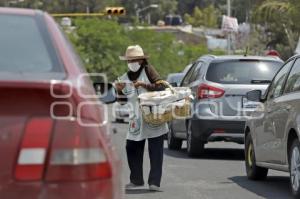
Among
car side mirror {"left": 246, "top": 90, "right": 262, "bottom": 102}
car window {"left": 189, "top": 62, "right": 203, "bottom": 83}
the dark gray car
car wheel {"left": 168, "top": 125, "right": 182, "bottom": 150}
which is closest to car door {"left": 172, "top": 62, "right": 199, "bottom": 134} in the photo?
car window {"left": 189, "top": 62, "right": 203, "bottom": 83}

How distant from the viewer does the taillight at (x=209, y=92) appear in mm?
13688

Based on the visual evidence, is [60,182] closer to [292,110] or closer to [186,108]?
[292,110]

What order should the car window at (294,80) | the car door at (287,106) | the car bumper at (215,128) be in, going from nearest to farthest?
1. the car door at (287,106)
2. the car window at (294,80)
3. the car bumper at (215,128)

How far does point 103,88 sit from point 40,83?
206cm

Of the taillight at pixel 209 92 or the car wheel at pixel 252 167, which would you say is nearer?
the car wheel at pixel 252 167

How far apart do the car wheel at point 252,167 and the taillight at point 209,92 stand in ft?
6.96

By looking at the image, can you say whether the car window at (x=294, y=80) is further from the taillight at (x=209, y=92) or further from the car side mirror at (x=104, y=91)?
the taillight at (x=209, y=92)

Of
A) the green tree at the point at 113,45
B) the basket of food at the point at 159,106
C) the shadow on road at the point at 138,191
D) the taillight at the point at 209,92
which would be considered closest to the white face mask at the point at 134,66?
the basket of food at the point at 159,106

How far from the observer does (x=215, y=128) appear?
45.5 ft

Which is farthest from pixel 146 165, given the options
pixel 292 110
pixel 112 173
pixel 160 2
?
pixel 160 2

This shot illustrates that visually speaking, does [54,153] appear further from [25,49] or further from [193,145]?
[193,145]

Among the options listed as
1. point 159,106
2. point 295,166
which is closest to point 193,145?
point 159,106

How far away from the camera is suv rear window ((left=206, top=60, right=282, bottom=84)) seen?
13.9 m

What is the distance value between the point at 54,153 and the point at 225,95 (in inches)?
388
